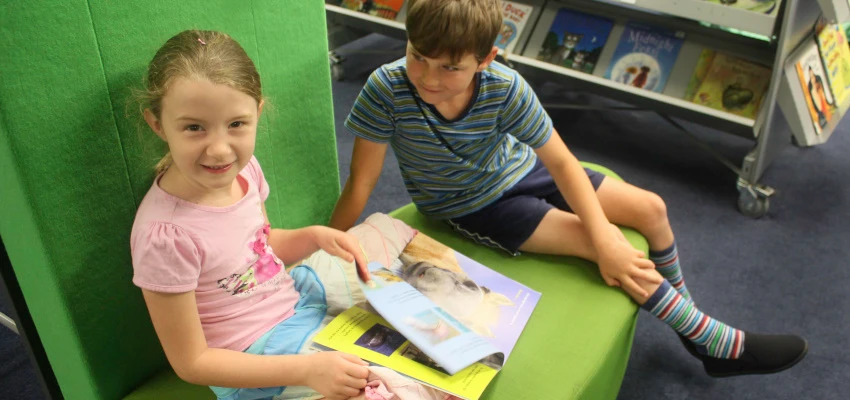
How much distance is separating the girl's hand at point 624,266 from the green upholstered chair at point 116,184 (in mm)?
31

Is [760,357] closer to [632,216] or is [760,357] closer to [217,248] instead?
[632,216]

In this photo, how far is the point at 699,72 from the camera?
247 centimetres

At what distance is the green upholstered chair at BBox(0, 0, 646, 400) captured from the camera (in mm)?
939

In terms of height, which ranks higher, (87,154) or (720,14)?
(87,154)

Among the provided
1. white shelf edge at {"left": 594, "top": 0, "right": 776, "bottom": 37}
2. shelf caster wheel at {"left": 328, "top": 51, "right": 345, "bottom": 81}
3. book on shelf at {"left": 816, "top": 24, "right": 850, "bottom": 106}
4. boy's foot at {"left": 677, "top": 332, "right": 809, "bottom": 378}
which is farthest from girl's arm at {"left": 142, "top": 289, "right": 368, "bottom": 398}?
shelf caster wheel at {"left": 328, "top": 51, "right": 345, "bottom": 81}

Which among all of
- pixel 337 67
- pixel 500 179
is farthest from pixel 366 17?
pixel 500 179

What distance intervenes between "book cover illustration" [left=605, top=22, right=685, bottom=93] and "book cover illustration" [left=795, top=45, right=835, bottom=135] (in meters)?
0.43

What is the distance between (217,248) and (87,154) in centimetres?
23

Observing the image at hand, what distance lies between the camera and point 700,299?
80.7 inches

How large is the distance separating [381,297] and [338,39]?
2.49 m

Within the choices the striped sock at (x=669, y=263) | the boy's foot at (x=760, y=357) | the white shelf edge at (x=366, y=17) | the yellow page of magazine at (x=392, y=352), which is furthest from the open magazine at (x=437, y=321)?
the white shelf edge at (x=366, y=17)

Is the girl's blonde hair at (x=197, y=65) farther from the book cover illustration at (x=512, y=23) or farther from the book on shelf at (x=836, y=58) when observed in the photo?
the book on shelf at (x=836, y=58)

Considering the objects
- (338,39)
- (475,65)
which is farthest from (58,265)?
(338,39)

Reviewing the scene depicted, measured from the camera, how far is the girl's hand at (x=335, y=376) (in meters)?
1.04
